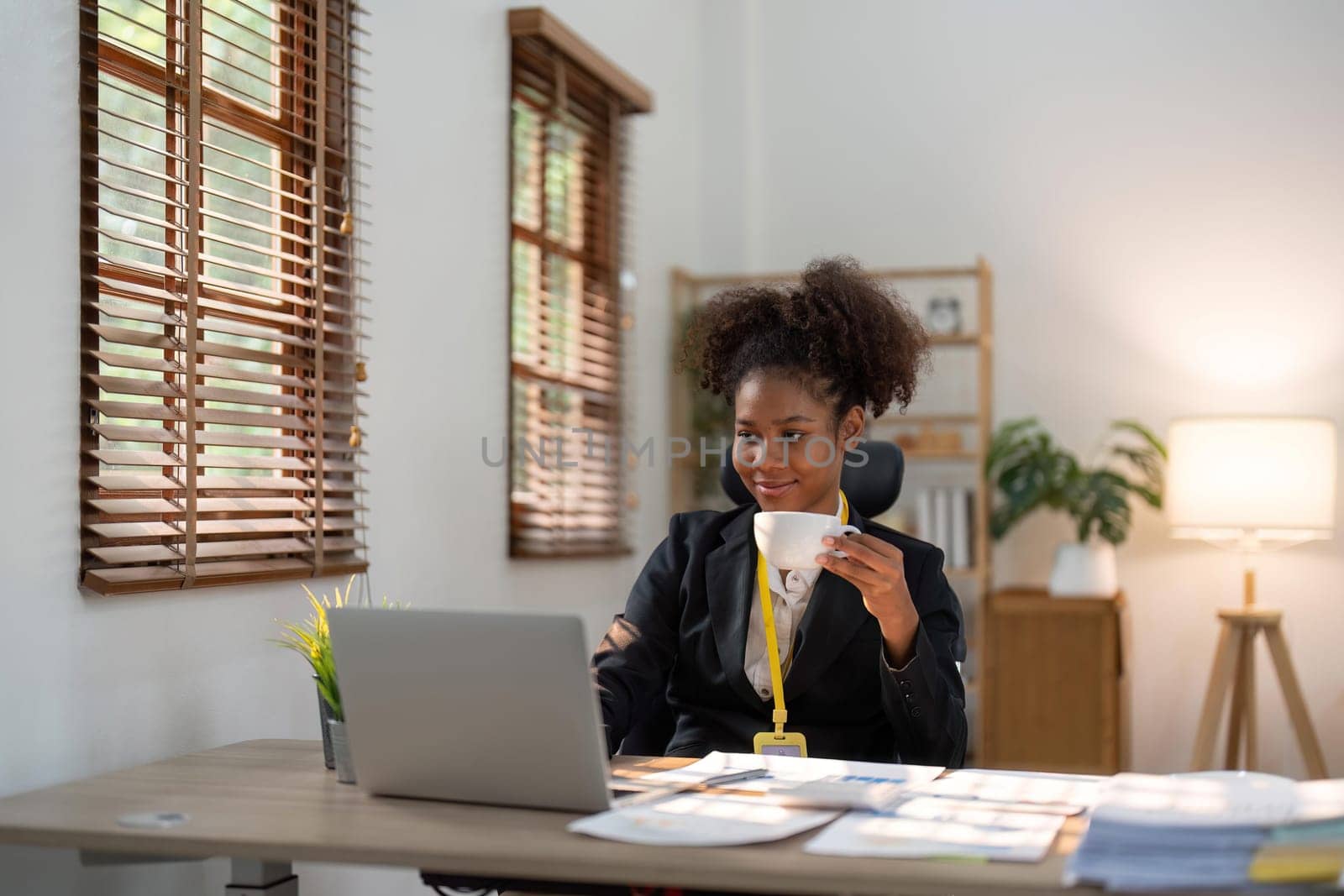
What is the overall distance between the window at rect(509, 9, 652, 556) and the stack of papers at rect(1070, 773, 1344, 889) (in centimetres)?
216

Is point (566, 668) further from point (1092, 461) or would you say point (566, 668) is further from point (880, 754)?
point (1092, 461)

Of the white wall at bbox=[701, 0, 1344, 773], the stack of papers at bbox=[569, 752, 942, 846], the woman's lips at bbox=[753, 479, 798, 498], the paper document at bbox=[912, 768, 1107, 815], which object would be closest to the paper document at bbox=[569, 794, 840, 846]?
the stack of papers at bbox=[569, 752, 942, 846]

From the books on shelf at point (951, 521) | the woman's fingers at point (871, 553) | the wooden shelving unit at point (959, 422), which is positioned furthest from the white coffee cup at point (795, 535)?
the books on shelf at point (951, 521)

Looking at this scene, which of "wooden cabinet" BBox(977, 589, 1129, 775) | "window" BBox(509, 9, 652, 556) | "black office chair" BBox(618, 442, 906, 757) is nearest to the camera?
"black office chair" BBox(618, 442, 906, 757)

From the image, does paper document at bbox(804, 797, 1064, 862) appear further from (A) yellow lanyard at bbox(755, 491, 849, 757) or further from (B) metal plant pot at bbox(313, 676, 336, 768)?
(B) metal plant pot at bbox(313, 676, 336, 768)

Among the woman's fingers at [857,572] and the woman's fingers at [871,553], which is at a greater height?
the woman's fingers at [871,553]

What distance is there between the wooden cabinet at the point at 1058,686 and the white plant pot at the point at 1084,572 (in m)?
0.04

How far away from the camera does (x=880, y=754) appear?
1.96 m

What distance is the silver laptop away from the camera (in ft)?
4.35

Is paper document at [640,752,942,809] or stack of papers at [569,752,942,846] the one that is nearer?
stack of papers at [569,752,942,846]

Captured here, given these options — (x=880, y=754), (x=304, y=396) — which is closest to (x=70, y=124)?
Answer: (x=304, y=396)

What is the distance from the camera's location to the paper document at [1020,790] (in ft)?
4.53

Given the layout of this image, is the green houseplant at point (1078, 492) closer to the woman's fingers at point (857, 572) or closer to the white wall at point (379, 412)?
the white wall at point (379, 412)

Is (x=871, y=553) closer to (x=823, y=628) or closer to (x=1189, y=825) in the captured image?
(x=823, y=628)
